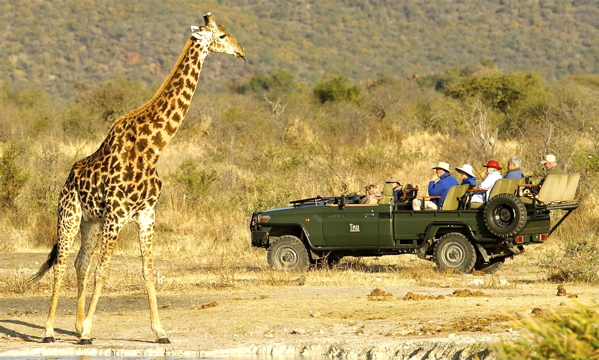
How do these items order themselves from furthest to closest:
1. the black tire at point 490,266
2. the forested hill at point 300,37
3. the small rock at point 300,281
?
1. the forested hill at point 300,37
2. the black tire at point 490,266
3. the small rock at point 300,281

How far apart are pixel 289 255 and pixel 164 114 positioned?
644 cm

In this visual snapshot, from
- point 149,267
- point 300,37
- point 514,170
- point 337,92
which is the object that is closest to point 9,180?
point 514,170

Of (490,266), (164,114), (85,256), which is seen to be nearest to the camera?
(164,114)

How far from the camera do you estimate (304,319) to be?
41.7 feet

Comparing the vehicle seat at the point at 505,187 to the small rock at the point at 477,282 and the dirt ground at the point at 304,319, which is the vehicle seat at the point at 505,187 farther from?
the dirt ground at the point at 304,319

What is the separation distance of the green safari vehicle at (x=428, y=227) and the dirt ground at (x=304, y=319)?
3.20 feet

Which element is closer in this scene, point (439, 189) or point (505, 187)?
→ point (505, 187)

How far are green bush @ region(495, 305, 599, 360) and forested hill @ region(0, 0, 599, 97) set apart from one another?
7239 cm

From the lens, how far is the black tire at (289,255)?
1772cm

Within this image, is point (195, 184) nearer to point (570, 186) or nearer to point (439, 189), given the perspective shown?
point (439, 189)

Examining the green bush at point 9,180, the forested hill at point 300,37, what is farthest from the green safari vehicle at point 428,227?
the forested hill at point 300,37

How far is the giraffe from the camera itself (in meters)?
11.4

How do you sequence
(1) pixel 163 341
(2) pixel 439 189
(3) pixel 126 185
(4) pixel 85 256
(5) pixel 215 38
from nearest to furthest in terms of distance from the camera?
(1) pixel 163 341, (3) pixel 126 185, (4) pixel 85 256, (5) pixel 215 38, (2) pixel 439 189

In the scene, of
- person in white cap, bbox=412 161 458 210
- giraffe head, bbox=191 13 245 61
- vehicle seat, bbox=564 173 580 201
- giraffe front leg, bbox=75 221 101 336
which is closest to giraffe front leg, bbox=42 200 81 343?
giraffe front leg, bbox=75 221 101 336
